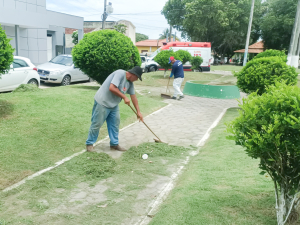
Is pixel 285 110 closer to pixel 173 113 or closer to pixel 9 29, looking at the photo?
pixel 173 113

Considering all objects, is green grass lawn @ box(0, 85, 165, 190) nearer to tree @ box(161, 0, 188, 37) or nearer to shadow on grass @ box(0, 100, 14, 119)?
shadow on grass @ box(0, 100, 14, 119)

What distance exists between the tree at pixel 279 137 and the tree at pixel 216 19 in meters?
40.3

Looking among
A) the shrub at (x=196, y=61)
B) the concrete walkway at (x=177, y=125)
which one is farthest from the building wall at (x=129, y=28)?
the concrete walkway at (x=177, y=125)

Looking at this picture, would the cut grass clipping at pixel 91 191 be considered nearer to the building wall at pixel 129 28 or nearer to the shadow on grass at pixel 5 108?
the shadow on grass at pixel 5 108

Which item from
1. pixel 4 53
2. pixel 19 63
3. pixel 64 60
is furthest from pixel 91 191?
pixel 64 60

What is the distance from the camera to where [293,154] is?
8.84 feet

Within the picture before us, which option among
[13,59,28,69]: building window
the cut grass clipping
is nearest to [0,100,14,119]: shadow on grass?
the cut grass clipping

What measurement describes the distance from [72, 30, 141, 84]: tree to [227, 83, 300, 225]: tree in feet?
27.3

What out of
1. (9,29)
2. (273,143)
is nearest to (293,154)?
(273,143)

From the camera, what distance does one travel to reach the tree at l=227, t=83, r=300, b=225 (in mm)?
2607

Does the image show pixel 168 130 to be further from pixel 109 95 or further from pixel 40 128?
pixel 40 128

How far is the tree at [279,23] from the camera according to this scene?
38.0 m

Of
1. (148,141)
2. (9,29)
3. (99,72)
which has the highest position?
(9,29)

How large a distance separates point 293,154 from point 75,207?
8.15 feet
